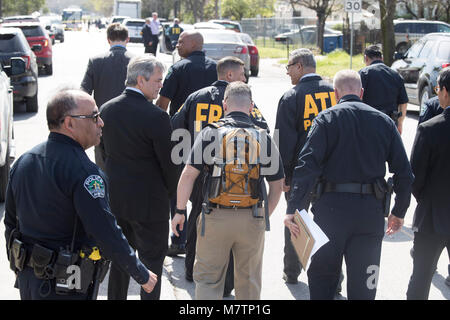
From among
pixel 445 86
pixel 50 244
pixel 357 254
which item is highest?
pixel 445 86

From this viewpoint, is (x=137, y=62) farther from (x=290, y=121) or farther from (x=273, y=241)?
(x=273, y=241)

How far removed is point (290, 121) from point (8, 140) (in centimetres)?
454

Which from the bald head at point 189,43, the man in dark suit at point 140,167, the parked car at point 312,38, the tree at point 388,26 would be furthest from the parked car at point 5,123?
the parked car at point 312,38

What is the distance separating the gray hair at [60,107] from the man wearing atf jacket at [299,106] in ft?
8.14

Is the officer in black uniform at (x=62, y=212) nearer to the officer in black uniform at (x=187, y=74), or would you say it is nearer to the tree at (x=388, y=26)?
the officer in black uniform at (x=187, y=74)

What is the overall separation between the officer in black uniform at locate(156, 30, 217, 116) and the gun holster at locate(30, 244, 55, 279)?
11.2 ft

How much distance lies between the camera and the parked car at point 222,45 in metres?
18.5

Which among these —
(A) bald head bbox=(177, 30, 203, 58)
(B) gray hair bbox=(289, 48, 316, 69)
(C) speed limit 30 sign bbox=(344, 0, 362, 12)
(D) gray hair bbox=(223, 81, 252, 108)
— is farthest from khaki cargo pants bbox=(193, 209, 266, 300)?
(C) speed limit 30 sign bbox=(344, 0, 362, 12)

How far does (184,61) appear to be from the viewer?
6.37 meters

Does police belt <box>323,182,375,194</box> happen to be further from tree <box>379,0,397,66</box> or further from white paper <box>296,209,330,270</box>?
tree <box>379,0,397,66</box>

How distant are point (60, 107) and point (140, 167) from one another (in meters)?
1.32

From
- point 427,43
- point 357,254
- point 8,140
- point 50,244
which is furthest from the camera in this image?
point 427,43

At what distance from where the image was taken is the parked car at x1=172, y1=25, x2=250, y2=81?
18547 mm

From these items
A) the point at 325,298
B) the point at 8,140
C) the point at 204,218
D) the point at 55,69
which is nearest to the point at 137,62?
the point at 204,218
